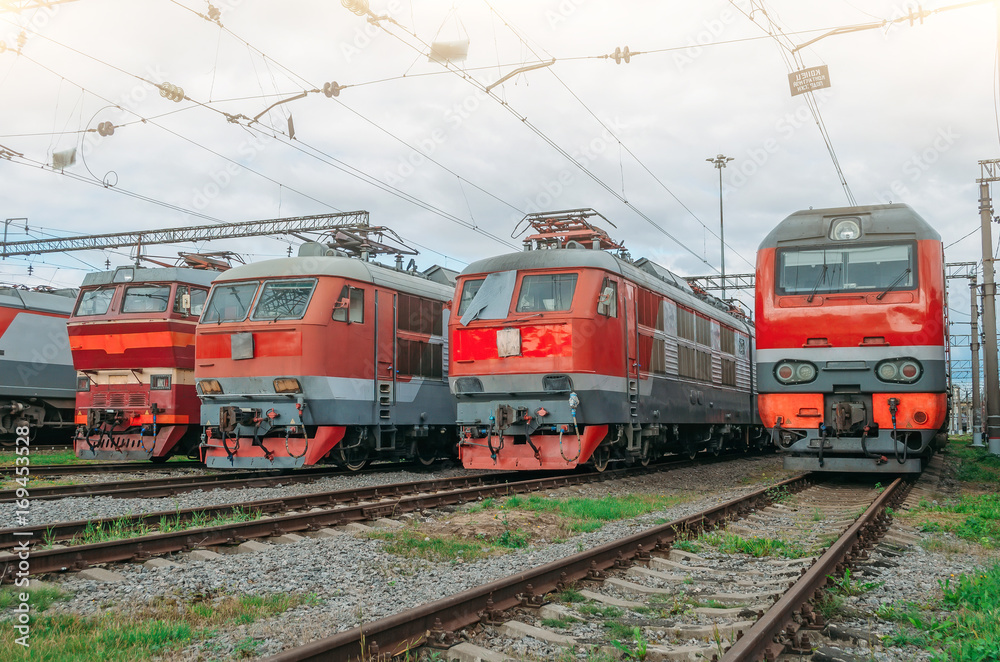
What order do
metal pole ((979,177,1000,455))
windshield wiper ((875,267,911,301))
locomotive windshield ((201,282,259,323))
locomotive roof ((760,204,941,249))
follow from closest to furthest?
1. windshield wiper ((875,267,911,301))
2. locomotive roof ((760,204,941,249))
3. locomotive windshield ((201,282,259,323))
4. metal pole ((979,177,1000,455))

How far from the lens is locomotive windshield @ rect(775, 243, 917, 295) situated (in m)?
11.4

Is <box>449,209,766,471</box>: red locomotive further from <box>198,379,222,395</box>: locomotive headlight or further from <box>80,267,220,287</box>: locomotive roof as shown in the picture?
<box>80,267,220,287</box>: locomotive roof

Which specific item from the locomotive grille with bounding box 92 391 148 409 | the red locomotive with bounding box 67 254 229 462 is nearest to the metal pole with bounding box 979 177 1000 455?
the red locomotive with bounding box 67 254 229 462

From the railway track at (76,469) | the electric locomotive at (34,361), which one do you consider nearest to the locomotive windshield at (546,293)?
the railway track at (76,469)

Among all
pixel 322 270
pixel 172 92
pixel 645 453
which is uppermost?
pixel 172 92

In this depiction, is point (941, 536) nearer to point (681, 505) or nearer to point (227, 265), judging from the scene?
point (681, 505)

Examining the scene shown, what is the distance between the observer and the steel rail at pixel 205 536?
5902 millimetres

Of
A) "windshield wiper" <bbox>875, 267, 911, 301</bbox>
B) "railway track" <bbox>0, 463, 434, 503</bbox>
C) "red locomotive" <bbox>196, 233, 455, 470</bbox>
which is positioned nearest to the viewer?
"railway track" <bbox>0, 463, 434, 503</bbox>

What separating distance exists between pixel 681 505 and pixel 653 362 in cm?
412

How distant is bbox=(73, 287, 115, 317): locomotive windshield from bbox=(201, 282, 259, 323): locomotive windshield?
340 centimetres

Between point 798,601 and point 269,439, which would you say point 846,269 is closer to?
point 798,601

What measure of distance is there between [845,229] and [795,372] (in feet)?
7.40

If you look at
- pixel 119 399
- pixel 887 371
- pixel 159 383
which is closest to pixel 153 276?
pixel 159 383

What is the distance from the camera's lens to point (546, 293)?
12.3 meters
